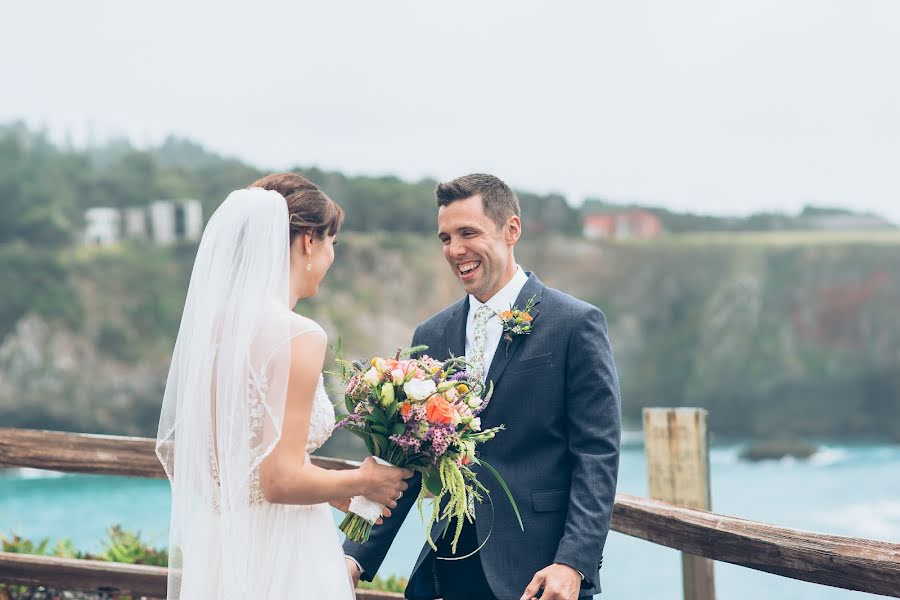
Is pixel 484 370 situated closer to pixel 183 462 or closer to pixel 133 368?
pixel 183 462

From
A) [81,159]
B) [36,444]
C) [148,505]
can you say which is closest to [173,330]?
[81,159]

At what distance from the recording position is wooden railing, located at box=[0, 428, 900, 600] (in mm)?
2740

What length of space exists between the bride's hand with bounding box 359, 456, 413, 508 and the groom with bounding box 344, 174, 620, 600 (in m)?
0.27

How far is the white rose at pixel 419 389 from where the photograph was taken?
2531mm

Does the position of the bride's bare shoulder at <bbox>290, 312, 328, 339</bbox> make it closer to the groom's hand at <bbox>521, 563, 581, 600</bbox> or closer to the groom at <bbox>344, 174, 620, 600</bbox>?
the groom at <bbox>344, 174, 620, 600</bbox>

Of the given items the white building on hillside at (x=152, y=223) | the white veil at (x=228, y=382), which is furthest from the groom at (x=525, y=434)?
the white building on hillside at (x=152, y=223)

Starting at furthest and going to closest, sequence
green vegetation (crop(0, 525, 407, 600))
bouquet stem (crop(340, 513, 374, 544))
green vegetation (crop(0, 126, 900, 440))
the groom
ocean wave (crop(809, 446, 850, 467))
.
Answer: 1. ocean wave (crop(809, 446, 850, 467))
2. green vegetation (crop(0, 126, 900, 440))
3. green vegetation (crop(0, 525, 407, 600))
4. bouquet stem (crop(340, 513, 374, 544))
5. the groom

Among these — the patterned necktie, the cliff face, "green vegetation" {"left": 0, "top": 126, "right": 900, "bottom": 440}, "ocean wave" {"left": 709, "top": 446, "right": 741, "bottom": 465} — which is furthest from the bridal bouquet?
"ocean wave" {"left": 709, "top": 446, "right": 741, "bottom": 465}

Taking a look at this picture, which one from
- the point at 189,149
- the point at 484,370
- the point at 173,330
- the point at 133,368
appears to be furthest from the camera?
the point at 189,149

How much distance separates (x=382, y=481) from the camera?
8.73 feet

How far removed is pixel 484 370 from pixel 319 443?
550mm

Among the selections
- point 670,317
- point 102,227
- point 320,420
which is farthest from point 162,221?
point 320,420

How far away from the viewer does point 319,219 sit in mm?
2688

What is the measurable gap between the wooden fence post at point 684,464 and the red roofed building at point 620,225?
158 ft
